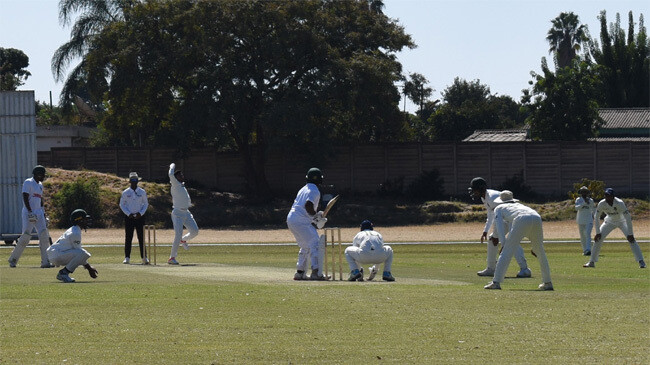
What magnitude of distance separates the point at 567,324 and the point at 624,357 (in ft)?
6.26

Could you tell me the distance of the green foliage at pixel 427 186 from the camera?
173 ft

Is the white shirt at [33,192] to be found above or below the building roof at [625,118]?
below

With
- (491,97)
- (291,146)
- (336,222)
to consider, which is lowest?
(336,222)

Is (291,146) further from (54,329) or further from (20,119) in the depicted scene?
(54,329)

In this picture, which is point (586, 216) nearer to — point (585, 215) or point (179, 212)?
point (585, 215)

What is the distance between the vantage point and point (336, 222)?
4853 centimetres

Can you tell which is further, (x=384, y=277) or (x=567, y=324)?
(x=384, y=277)

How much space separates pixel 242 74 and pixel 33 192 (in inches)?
1146

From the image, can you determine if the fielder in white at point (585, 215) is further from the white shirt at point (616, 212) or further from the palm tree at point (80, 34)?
the palm tree at point (80, 34)

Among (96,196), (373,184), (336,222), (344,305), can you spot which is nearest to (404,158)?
(373,184)

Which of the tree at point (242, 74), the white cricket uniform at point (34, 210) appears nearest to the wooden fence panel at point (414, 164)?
the tree at point (242, 74)

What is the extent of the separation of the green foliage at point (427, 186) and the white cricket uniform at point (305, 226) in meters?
35.5

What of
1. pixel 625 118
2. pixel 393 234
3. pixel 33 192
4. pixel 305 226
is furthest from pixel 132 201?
pixel 625 118

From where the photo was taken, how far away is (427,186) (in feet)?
173
